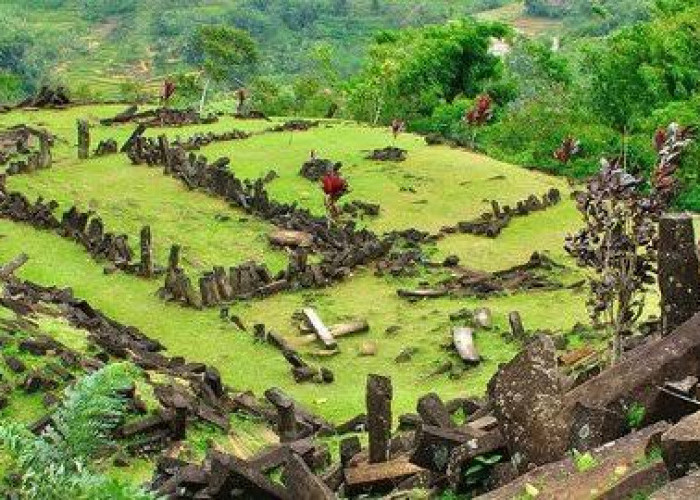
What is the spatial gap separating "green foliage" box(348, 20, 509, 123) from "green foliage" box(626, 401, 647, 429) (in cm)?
3960

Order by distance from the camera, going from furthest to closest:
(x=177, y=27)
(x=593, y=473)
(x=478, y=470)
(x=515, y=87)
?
(x=177, y=27) < (x=515, y=87) < (x=478, y=470) < (x=593, y=473)

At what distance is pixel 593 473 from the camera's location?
23.5 ft

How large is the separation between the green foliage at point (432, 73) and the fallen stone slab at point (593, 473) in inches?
1581

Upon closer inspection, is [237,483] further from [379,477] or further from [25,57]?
[25,57]

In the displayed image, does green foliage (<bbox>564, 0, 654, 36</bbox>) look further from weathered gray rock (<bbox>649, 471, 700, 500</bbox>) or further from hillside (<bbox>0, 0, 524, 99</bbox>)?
weathered gray rock (<bbox>649, 471, 700, 500</bbox>)

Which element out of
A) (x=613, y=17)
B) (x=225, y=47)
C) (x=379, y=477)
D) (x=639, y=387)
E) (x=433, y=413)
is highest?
(x=639, y=387)

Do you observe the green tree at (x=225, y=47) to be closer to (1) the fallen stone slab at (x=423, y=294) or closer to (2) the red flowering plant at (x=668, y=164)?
(1) the fallen stone slab at (x=423, y=294)

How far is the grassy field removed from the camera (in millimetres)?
16688

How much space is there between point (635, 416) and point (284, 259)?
15495mm

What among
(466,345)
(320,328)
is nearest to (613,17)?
(320,328)

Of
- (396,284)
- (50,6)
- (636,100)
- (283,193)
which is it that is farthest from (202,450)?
(50,6)

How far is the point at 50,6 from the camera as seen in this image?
514ft

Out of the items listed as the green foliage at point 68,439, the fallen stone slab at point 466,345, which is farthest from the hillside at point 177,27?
the green foliage at point 68,439

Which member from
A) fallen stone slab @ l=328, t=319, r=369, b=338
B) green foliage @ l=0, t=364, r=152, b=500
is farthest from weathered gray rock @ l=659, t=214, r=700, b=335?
fallen stone slab @ l=328, t=319, r=369, b=338
